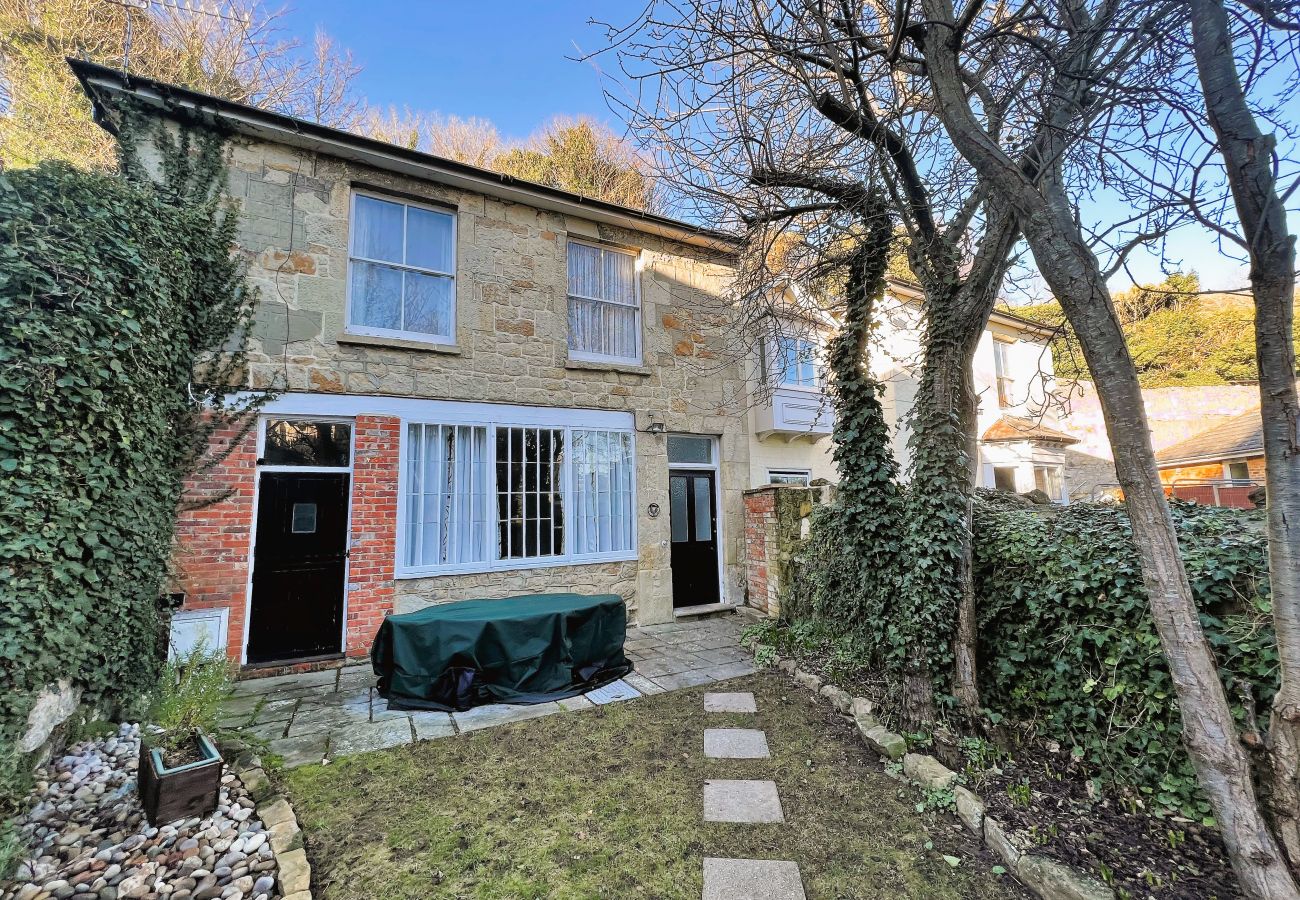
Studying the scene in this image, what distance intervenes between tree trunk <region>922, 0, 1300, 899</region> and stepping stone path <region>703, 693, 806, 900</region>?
176 centimetres

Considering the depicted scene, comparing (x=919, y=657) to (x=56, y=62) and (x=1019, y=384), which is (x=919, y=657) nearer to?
(x=1019, y=384)

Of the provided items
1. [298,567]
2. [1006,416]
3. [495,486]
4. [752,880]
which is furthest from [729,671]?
[1006,416]

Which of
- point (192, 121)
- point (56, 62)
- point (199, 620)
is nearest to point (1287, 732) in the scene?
point (199, 620)

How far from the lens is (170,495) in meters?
4.11

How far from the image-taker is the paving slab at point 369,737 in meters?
3.57

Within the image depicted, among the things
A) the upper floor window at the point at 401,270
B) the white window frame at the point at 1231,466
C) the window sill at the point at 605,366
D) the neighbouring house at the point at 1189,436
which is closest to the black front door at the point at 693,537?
the window sill at the point at 605,366

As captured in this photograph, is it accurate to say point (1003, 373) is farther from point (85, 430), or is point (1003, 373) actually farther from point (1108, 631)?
point (85, 430)

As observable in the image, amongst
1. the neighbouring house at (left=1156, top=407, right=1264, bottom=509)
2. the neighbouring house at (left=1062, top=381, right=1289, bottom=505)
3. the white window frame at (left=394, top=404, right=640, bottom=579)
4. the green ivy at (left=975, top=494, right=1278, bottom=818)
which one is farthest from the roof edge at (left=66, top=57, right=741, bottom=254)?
the neighbouring house at (left=1156, top=407, right=1264, bottom=509)

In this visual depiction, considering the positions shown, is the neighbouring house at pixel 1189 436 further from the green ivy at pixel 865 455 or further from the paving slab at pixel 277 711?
the paving slab at pixel 277 711

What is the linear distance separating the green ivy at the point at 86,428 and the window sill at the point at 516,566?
2117 mm

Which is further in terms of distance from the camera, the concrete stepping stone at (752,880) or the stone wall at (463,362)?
the stone wall at (463,362)

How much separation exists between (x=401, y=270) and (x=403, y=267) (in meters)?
0.05

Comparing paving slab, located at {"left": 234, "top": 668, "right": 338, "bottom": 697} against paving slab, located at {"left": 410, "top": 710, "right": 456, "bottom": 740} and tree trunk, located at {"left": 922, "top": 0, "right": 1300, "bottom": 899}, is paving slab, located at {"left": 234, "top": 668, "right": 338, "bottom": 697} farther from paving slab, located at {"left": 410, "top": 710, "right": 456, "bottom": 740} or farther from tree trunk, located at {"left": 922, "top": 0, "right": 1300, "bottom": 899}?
tree trunk, located at {"left": 922, "top": 0, "right": 1300, "bottom": 899}

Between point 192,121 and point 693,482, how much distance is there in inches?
285
